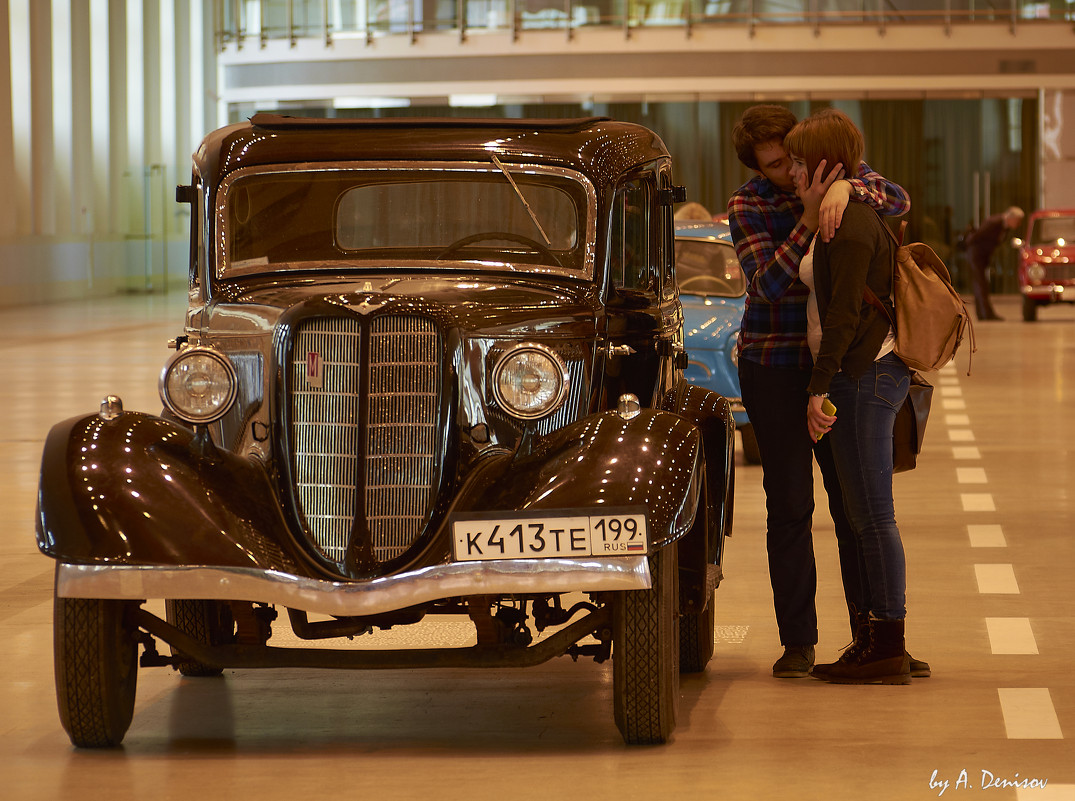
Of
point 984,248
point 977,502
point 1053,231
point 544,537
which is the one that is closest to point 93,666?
point 544,537

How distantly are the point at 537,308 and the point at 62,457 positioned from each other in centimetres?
156

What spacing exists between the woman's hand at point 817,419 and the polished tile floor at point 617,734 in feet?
2.89

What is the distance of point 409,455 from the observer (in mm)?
4922

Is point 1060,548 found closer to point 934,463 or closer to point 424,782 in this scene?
point 934,463

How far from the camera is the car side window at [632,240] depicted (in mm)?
5802

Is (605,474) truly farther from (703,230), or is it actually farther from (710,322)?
(703,230)

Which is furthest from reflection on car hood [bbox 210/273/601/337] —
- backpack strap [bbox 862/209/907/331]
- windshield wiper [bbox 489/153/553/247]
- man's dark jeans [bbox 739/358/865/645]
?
backpack strap [bbox 862/209/907/331]

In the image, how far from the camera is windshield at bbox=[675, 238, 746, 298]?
12203 millimetres

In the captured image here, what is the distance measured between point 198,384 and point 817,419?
6.63ft

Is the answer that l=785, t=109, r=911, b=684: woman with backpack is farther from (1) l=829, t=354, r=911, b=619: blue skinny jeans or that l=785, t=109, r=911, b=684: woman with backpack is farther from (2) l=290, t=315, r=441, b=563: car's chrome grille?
(2) l=290, t=315, r=441, b=563: car's chrome grille

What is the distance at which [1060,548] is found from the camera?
27.2 ft

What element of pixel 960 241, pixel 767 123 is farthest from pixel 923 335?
pixel 960 241

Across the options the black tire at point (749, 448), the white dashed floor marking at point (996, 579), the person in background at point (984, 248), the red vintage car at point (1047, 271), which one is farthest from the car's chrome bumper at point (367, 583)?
the red vintage car at point (1047, 271)

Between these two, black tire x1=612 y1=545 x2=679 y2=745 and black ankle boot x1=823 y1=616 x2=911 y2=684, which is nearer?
black tire x1=612 y1=545 x2=679 y2=745
